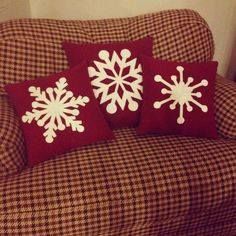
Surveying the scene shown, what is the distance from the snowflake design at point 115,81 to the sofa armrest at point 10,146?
0.37 meters

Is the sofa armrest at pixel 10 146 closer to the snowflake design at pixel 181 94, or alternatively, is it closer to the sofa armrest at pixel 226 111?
the snowflake design at pixel 181 94

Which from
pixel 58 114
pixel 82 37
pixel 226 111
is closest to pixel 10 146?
pixel 58 114

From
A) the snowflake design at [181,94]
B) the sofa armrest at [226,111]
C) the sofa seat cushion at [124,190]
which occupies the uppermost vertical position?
the snowflake design at [181,94]

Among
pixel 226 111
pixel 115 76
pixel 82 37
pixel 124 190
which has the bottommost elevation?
pixel 124 190

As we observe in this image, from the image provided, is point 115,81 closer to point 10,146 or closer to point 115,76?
point 115,76

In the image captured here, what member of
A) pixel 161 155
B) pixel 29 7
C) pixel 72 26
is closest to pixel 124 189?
pixel 161 155

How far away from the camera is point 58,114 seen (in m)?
1.37

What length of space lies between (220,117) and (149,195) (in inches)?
21.0

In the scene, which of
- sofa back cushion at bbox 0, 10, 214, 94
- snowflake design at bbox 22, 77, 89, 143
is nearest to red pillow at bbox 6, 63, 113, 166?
snowflake design at bbox 22, 77, 89, 143

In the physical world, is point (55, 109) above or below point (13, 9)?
below

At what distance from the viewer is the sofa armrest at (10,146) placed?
4.15 feet

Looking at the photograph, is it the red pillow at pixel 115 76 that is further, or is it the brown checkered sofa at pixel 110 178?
the red pillow at pixel 115 76

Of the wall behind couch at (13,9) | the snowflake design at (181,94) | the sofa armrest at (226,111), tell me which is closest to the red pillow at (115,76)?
the snowflake design at (181,94)

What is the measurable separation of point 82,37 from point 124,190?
800 mm
